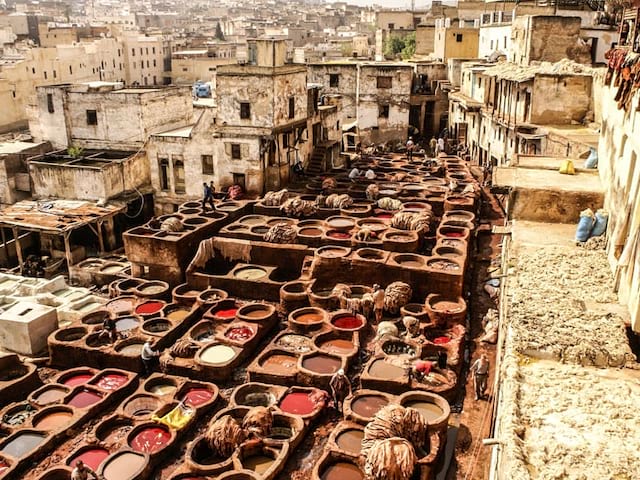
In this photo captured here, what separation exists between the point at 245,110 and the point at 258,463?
723 inches

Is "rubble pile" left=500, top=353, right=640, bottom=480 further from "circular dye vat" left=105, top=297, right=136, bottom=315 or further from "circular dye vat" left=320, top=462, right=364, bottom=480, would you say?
"circular dye vat" left=105, top=297, right=136, bottom=315

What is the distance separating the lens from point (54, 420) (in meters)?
15.4

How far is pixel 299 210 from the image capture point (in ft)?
82.7

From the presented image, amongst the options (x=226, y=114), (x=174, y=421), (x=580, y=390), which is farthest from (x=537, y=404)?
(x=226, y=114)

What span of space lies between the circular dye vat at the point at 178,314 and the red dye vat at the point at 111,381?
130 inches

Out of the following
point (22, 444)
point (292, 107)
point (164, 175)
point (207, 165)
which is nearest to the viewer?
point (22, 444)

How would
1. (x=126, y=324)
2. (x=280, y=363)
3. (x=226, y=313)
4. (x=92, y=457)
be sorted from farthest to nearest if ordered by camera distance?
(x=226, y=313)
(x=126, y=324)
(x=280, y=363)
(x=92, y=457)

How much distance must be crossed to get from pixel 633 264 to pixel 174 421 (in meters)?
10.8

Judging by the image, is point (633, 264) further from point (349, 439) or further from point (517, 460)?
point (349, 439)

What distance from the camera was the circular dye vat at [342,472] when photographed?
12609 mm

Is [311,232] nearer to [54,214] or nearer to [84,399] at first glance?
[84,399]

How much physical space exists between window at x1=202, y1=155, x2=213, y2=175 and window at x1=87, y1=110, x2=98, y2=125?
25.3ft

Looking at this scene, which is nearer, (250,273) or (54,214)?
(250,273)

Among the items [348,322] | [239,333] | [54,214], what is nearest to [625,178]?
[348,322]
